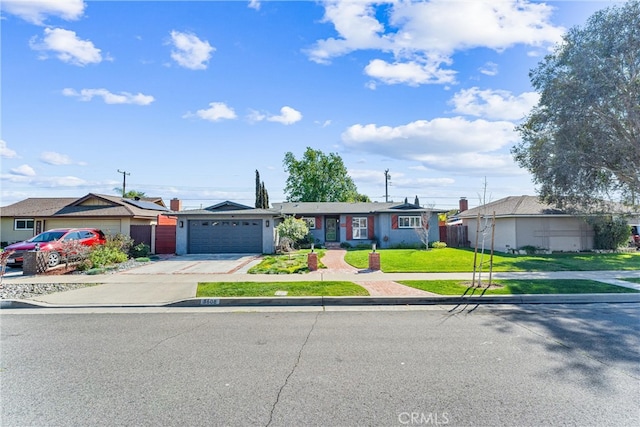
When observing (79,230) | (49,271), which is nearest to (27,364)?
(49,271)

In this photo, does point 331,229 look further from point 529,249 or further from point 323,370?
point 323,370

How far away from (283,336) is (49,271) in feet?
42.3

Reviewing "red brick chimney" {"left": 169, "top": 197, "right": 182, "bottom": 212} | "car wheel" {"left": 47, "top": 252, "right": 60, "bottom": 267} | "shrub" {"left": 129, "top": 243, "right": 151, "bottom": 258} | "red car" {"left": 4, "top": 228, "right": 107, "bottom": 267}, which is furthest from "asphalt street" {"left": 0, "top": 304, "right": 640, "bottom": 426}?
"red brick chimney" {"left": 169, "top": 197, "right": 182, "bottom": 212}

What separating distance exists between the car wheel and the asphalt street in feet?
27.7

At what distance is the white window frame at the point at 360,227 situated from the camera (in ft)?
90.0

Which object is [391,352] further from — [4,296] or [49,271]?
[49,271]

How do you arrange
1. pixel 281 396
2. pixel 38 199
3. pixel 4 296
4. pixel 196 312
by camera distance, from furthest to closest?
pixel 38 199 → pixel 4 296 → pixel 196 312 → pixel 281 396

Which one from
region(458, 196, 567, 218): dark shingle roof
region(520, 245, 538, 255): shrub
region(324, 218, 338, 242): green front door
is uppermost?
region(458, 196, 567, 218): dark shingle roof

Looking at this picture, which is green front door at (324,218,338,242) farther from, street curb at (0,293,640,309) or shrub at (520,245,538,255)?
street curb at (0,293,640,309)

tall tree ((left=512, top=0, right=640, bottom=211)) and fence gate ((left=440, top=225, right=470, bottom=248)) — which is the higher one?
tall tree ((left=512, top=0, right=640, bottom=211))

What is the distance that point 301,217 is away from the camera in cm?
2773

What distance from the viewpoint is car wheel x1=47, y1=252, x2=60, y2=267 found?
1500 cm

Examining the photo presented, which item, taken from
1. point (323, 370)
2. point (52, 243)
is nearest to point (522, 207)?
point (323, 370)

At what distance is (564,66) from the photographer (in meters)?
19.0
